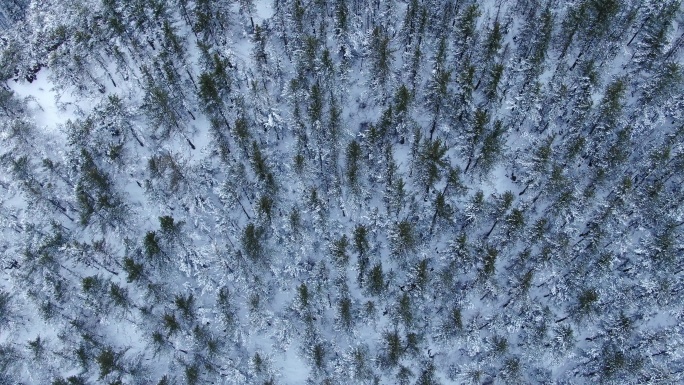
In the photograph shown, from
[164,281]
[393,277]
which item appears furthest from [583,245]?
[164,281]

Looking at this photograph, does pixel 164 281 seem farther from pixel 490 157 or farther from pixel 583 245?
pixel 583 245

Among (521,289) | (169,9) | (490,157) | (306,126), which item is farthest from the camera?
(169,9)

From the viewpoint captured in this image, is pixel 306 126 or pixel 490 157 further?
pixel 306 126

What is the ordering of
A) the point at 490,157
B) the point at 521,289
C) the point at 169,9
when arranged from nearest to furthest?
the point at 521,289, the point at 490,157, the point at 169,9

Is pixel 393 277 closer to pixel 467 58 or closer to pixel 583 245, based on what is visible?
pixel 583 245

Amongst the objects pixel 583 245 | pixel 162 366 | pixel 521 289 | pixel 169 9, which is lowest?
pixel 162 366

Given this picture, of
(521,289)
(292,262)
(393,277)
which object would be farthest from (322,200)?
(521,289)

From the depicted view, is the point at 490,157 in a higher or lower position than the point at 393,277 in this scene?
higher
